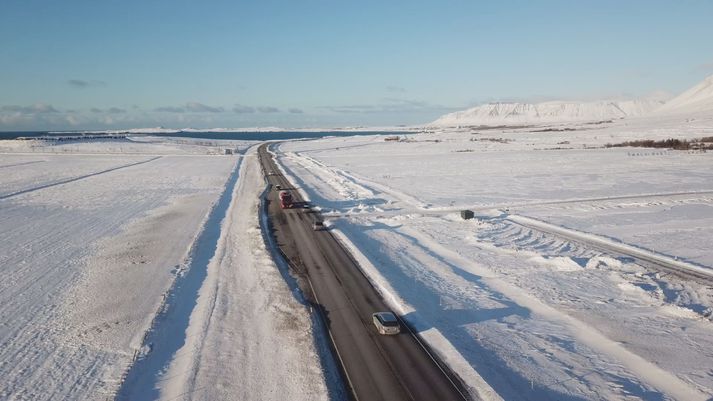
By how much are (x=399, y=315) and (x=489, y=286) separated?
228 inches

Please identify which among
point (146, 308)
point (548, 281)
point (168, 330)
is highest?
point (548, 281)

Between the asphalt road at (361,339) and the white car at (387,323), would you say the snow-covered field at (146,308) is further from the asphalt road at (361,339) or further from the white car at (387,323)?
the white car at (387,323)

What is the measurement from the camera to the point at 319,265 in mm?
25641

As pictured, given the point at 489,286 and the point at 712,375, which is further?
the point at 489,286

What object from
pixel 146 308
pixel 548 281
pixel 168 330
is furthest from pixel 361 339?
pixel 548 281

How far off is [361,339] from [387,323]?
113 cm

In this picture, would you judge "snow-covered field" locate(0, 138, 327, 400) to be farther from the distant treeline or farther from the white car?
the distant treeline

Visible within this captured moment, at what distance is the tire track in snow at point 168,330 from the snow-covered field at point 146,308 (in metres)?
0.07

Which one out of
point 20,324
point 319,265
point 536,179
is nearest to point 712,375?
point 319,265

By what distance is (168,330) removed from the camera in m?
18.3

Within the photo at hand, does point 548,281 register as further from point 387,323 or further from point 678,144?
point 678,144

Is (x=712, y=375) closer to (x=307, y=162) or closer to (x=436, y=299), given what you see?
(x=436, y=299)

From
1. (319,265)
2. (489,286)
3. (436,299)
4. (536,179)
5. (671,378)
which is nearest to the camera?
(671,378)

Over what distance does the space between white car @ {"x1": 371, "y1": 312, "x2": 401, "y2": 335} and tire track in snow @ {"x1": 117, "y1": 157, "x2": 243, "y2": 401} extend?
7.21 metres
